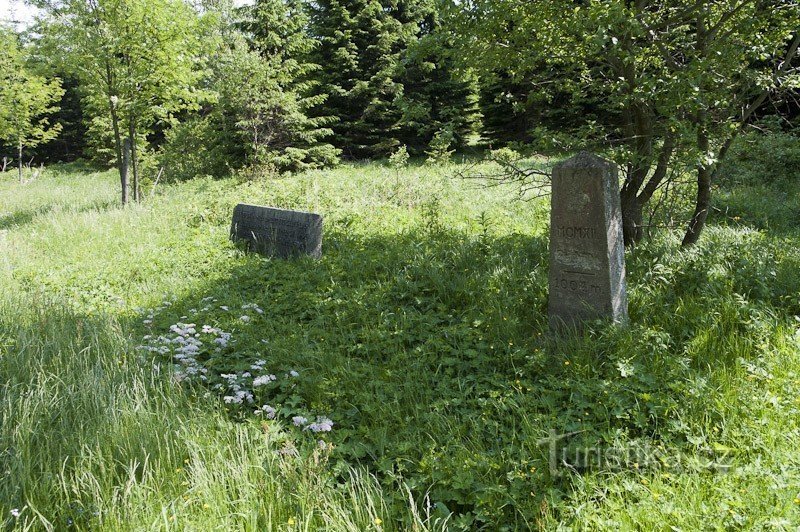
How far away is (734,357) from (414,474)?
2389mm

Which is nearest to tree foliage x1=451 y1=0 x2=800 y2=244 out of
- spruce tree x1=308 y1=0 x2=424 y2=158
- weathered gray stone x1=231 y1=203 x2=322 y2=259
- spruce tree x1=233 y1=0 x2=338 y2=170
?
weathered gray stone x1=231 y1=203 x2=322 y2=259

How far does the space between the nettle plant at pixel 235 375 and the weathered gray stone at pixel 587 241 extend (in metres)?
2.34

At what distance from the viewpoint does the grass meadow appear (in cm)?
225

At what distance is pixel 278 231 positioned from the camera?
7.45 metres

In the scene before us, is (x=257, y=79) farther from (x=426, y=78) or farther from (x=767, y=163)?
(x=767, y=163)

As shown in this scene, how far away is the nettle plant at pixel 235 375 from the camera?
3194 mm

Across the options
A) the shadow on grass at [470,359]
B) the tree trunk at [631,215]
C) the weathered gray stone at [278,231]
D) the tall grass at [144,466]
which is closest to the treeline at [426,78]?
the tree trunk at [631,215]

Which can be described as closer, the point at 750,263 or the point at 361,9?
the point at 750,263

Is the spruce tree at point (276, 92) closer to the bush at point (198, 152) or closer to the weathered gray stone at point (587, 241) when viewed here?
the bush at point (198, 152)

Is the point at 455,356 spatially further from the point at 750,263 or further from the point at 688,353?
the point at 750,263

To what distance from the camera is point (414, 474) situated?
104 inches

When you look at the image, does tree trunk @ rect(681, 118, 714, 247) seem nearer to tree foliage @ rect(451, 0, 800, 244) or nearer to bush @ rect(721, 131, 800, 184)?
tree foliage @ rect(451, 0, 800, 244)

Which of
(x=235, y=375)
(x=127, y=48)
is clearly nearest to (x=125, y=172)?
(x=127, y=48)

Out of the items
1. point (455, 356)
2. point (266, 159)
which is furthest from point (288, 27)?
point (455, 356)
